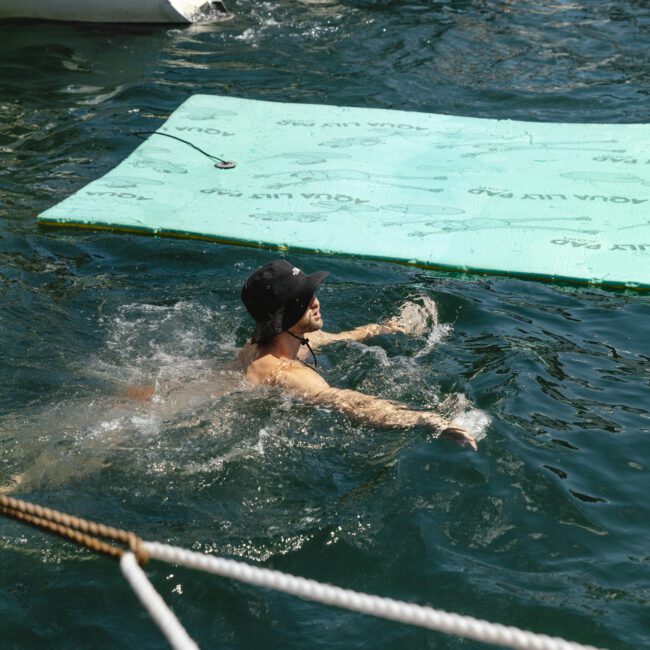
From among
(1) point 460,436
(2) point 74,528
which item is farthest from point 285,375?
(2) point 74,528

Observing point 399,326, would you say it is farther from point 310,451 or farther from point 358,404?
point 310,451

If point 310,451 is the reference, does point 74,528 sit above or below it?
above

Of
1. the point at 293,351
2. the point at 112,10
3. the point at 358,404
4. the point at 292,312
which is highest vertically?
the point at 112,10

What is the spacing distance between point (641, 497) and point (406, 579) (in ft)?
3.70

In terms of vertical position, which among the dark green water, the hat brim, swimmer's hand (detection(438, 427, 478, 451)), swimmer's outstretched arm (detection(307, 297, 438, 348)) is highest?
the hat brim

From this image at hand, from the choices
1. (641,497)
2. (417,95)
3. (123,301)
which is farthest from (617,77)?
(641,497)

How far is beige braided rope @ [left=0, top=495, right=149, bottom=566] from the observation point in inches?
86.7

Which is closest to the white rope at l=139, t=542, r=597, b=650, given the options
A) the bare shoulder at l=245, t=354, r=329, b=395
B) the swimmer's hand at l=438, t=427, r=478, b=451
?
the swimmer's hand at l=438, t=427, r=478, b=451

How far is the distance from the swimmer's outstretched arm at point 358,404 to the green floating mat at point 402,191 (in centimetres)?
189

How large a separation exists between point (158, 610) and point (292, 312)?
8.30ft

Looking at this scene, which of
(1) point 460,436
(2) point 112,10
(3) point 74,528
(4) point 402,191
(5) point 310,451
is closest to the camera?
(3) point 74,528

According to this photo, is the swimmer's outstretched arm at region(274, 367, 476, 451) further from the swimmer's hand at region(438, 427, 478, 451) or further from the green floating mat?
the green floating mat

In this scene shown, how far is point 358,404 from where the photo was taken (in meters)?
4.29

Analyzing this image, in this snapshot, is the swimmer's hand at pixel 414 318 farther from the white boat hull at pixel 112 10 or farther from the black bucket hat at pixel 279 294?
the white boat hull at pixel 112 10
